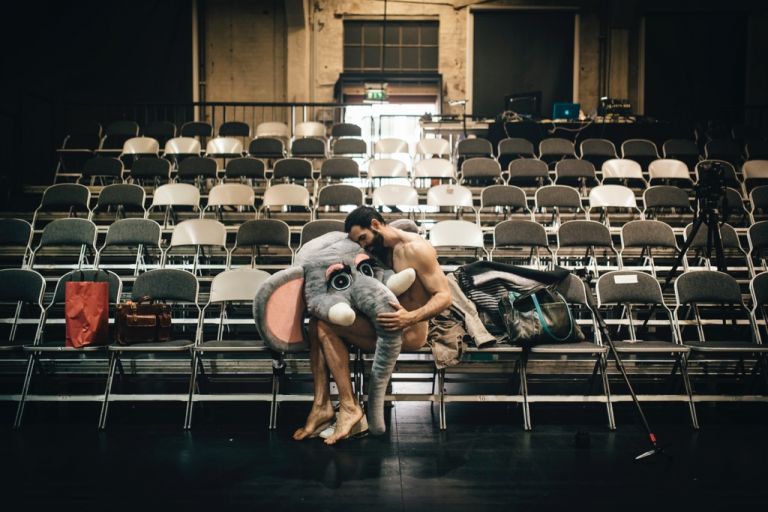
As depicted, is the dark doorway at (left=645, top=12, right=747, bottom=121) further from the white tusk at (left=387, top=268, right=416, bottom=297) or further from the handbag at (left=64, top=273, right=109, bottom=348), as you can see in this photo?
the handbag at (left=64, top=273, right=109, bottom=348)

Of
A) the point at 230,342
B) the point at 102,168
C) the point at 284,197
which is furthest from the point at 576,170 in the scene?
the point at 102,168

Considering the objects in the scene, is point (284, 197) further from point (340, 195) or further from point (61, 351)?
point (61, 351)

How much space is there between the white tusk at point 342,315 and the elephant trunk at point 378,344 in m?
0.10

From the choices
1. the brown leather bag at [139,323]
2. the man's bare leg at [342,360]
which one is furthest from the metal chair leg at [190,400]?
the man's bare leg at [342,360]

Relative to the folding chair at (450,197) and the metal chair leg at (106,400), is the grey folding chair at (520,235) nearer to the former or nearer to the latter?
the folding chair at (450,197)

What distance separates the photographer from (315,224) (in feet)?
17.4

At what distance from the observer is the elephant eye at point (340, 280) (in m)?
3.42

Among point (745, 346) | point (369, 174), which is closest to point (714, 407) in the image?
point (745, 346)

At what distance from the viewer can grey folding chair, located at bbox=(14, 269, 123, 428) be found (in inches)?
149

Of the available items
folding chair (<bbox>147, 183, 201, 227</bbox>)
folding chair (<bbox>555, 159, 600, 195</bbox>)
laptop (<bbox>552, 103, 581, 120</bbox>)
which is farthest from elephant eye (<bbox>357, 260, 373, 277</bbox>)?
laptop (<bbox>552, 103, 581, 120</bbox>)

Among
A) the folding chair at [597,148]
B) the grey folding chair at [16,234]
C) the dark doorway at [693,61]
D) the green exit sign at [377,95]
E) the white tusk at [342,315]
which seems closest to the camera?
the white tusk at [342,315]

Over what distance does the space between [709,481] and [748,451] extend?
2.00 feet

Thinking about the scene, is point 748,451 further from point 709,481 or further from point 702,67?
point 702,67

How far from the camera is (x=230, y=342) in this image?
3812mm
